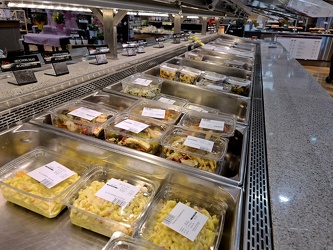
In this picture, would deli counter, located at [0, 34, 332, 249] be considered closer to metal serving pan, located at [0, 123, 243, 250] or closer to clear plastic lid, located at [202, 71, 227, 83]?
metal serving pan, located at [0, 123, 243, 250]

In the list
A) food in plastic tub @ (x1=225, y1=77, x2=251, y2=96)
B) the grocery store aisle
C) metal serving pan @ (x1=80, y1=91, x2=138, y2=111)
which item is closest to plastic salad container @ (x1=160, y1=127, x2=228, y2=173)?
metal serving pan @ (x1=80, y1=91, x2=138, y2=111)

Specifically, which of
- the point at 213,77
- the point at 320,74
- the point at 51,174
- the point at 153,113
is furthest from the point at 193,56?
the point at 320,74

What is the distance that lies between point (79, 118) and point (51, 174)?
411mm

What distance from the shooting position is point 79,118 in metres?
1.32

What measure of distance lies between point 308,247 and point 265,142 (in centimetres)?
64

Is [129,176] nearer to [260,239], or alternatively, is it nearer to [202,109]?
[260,239]

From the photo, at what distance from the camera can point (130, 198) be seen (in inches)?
35.0

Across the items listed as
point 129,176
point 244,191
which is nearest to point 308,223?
point 244,191

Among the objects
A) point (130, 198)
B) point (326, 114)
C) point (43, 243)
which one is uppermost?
point (326, 114)

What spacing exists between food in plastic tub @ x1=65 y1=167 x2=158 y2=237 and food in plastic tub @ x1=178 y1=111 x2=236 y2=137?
55 cm

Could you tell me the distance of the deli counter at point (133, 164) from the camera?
79 cm

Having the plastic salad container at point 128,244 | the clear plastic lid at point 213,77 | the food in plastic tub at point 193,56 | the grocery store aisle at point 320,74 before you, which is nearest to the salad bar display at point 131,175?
the plastic salad container at point 128,244

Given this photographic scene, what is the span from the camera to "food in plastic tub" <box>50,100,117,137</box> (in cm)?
127

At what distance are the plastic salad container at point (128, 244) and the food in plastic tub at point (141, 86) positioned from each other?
1.23 meters
